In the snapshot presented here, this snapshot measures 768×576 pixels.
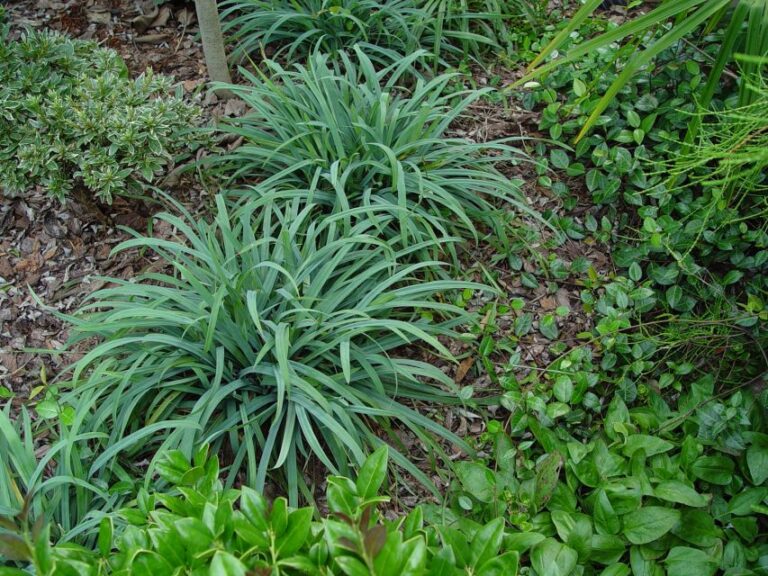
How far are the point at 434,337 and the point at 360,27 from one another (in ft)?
5.20

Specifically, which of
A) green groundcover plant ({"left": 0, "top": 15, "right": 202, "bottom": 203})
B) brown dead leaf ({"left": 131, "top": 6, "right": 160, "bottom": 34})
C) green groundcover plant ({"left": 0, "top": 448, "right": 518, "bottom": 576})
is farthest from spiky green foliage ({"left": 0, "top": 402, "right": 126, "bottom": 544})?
brown dead leaf ({"left": 131, "top": 6, "right": 160, "bottom": 34})

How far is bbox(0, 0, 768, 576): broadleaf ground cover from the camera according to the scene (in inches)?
81.4

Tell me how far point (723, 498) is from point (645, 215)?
44.4 inches

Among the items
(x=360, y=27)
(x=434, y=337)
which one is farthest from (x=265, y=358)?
(x=360, y=27)

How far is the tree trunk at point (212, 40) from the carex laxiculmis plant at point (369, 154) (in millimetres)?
322

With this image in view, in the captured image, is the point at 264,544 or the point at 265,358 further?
the point at 265,358

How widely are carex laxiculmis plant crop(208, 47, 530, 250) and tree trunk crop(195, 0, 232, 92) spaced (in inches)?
12.7

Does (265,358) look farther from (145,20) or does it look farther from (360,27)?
(145,20)

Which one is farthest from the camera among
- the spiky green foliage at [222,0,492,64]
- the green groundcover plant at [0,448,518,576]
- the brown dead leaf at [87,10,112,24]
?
the brown dead leaf at [87,10,112,24]

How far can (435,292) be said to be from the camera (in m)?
2.65

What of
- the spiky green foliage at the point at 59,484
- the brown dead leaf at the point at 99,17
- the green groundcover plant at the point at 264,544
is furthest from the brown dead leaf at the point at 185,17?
the green groundcover plant at the point at 264,544

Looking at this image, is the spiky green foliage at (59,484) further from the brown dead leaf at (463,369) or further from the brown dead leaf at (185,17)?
the brown dead leaf at (185,17)

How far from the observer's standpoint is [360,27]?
11.1 feet

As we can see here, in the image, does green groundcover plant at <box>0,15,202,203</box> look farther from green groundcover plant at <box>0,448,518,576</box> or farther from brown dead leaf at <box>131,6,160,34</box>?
green groundcover plant at <box>0,448,518,576</box>
